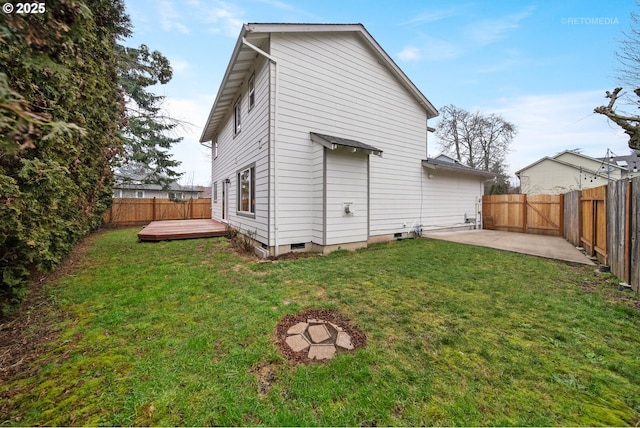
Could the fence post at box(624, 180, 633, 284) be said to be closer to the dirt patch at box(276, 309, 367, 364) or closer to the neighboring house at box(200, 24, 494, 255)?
the neighboring house at box(200, 24, 494, 255)

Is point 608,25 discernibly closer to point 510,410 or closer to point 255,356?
point 510,410

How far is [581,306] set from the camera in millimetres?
3516

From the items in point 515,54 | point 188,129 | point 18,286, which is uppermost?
Result: point 515,54

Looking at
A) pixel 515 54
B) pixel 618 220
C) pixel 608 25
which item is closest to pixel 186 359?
pixel 618 220

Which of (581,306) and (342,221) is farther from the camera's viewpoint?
(342,221)

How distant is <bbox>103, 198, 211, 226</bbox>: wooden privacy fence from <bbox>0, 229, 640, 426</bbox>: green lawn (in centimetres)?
1320

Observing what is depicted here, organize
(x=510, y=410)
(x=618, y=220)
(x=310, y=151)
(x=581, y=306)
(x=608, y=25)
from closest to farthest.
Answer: (x=510, y=410), (x=581, y=306), (x=618, y=220), (x=608, y=25), (x=310, y=151)

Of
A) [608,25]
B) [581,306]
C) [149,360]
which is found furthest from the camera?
[608,25]

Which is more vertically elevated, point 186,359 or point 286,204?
point 286,204

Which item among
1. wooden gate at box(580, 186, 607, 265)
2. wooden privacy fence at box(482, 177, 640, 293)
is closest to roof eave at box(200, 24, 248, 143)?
wooden privacy fence at box(482, 177, 640, 293)

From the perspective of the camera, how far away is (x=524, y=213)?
11.3 metres

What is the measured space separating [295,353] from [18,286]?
4318 mm

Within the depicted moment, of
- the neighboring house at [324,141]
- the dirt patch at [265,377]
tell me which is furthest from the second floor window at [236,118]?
the dirt patch at [265,377]

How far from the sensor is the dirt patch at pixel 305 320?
7.93ft
